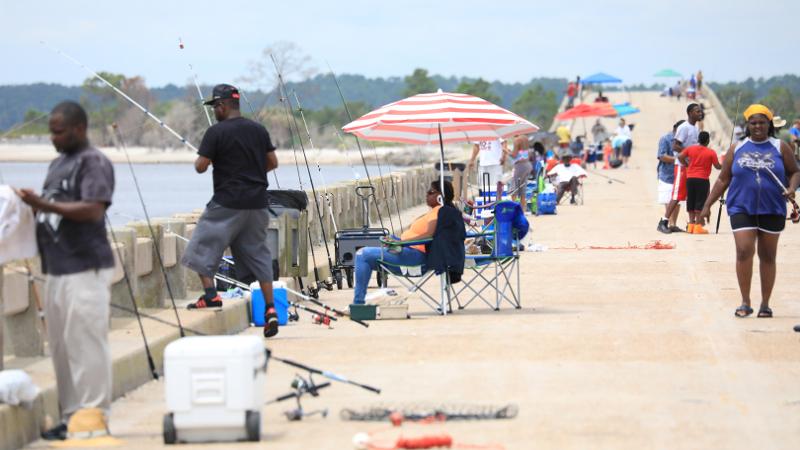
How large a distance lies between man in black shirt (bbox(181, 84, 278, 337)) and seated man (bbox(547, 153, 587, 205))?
20838 mm

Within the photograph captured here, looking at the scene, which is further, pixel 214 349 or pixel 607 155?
pixel 607 155

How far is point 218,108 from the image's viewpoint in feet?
39.6

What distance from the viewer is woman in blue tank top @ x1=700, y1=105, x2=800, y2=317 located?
12.9m

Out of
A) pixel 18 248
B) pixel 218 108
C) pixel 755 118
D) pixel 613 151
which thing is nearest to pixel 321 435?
pixel 18 248

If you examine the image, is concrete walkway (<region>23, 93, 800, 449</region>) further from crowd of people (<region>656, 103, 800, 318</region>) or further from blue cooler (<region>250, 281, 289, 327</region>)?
crowd of people (<region>656, 103, 800, 318</region>)

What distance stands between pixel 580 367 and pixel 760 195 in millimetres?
3219

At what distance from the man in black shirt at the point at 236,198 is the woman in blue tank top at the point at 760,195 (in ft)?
12.6

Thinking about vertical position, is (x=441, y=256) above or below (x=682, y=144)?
below

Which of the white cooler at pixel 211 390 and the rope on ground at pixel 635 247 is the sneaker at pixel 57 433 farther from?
the rope on ground at pixel 635 247

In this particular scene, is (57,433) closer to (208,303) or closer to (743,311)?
(208,303)

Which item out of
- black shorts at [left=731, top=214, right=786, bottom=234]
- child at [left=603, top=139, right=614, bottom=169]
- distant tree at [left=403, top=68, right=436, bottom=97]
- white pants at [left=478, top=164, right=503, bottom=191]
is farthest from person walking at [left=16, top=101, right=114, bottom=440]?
distant tree at [left=403, top=68, right=436, bottom=97]

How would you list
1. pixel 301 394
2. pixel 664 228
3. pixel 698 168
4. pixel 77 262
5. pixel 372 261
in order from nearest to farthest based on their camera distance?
pixel 77 262 < pixel 301 394 < pixel 372 261 < pixel 698 168 < pixel 664 228

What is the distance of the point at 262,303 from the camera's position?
13078mm

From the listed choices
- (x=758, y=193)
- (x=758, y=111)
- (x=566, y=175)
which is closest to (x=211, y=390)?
(x=758, y=193)
